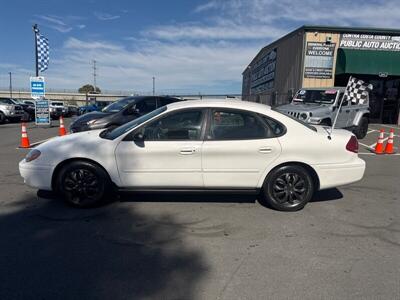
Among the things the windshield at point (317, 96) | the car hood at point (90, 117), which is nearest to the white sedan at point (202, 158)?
the car hood at point (90, 117)

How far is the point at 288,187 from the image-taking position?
4.75 m

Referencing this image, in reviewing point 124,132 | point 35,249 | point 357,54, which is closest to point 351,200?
point 124,132

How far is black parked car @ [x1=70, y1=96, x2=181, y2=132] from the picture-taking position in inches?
377

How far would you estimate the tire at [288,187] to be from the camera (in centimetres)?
472

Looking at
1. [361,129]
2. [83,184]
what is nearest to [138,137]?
[83,184]

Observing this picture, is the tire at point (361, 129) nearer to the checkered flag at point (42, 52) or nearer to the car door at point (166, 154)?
the car door at point (166, 154)

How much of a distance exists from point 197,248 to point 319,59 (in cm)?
1904

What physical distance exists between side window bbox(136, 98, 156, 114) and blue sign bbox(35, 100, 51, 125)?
9135 millimetres

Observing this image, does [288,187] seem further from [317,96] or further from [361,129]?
[361,129]

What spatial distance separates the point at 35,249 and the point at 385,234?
410 centimetres

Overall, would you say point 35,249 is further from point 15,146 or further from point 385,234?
point 15,146

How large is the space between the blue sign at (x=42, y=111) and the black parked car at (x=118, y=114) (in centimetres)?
813

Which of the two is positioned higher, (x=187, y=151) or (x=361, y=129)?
(x=361, y=129)

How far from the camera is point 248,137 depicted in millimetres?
4672
